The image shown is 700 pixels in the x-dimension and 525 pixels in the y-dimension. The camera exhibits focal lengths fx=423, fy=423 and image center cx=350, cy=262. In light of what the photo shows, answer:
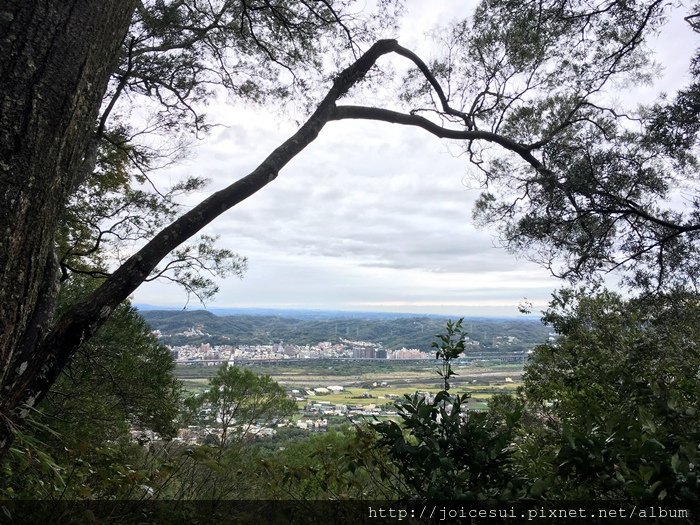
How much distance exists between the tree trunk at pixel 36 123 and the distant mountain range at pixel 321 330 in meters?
3.12

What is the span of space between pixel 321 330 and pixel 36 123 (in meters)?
13.0

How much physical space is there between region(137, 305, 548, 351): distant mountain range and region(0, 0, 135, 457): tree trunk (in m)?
3.12

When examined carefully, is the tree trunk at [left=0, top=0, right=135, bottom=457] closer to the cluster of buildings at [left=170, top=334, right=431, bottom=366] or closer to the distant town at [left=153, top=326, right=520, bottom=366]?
A: the distant town at [left=153, top=326, right=520, bottom=366]

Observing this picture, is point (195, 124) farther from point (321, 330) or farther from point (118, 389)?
point (321, 330)

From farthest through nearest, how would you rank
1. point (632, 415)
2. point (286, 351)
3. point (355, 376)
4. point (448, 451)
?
point (286, 351)
point (355, 376)
point (632, 415)
point (448, 451)

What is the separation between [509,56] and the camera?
412 centimetres

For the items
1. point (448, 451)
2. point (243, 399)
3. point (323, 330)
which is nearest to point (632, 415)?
point (448, 451)

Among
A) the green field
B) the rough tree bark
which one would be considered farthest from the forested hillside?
the rough tree bark

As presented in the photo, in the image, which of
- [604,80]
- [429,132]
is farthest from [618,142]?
[429,132]

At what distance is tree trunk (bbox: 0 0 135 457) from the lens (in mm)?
1010

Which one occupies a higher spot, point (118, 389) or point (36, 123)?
point (36, 123)

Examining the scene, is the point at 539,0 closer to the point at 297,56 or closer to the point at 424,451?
the point at 297,56

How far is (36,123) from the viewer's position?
106cm

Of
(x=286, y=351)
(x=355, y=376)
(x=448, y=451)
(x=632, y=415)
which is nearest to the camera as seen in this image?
(x=448, y=451)
